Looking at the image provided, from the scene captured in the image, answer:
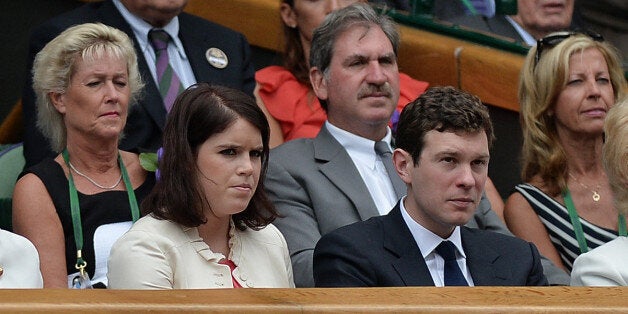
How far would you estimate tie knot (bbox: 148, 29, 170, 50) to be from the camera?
226 inches

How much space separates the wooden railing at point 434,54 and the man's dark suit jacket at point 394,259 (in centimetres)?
209

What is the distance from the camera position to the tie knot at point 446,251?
14.4 ft

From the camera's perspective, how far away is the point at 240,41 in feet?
19.8

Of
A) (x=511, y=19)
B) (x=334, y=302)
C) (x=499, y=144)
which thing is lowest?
(x=499, y=144)

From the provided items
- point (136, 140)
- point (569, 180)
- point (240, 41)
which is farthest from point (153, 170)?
point (569, 180)

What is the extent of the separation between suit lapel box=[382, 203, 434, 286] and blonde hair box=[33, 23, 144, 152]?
1178mm

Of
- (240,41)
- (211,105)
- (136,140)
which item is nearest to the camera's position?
(211,105)

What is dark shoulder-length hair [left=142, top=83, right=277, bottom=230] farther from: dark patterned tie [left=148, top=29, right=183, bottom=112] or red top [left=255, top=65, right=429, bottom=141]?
red top [left=255, top=65, right=429, bottom=141]

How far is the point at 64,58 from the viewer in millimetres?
4922

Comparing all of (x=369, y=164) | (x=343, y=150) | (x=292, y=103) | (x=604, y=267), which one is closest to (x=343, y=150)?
(x=343, y=150)

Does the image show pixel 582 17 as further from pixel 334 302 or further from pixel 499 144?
pixel 334 302

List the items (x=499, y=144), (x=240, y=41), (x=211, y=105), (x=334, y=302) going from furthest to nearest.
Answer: (x=499, y=144) → (x=240, y=41) → (x=211, y=105) → (x=334, y=302)

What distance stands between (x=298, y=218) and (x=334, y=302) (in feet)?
4.74

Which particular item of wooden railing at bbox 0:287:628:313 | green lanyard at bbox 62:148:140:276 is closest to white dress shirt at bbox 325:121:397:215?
green lanyard at bbox 62:148:140:276
